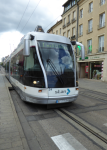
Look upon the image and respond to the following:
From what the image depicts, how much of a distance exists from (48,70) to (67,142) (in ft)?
8.97

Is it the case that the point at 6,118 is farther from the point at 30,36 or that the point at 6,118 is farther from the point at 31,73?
the point at 30,36

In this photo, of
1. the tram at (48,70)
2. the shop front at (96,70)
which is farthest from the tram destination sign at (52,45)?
the shop front at (96,70)

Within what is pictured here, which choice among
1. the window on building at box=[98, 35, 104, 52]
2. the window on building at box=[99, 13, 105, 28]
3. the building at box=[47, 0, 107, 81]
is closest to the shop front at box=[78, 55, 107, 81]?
the building at box=[47, 0, 107, 81]

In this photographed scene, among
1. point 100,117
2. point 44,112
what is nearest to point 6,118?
point 44,112

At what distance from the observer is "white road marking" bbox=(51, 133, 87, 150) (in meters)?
3.04

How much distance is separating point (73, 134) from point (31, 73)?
9.12 ft

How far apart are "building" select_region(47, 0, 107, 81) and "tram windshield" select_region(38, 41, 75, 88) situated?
1435cm

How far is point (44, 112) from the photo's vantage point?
543 cm

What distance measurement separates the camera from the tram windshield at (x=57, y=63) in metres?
5.32

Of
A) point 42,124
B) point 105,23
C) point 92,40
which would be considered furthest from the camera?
point 92,40

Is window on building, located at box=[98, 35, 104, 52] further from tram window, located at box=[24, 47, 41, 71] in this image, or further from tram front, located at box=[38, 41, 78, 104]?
tram window, located at box=[24, 47, 41, 71]

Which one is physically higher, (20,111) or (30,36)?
(30,36)

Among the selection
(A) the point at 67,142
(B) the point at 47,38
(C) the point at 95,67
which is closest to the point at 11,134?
(A) the point at 67,142

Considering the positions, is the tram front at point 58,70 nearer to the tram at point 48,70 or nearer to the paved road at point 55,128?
the tram at point 48,70
